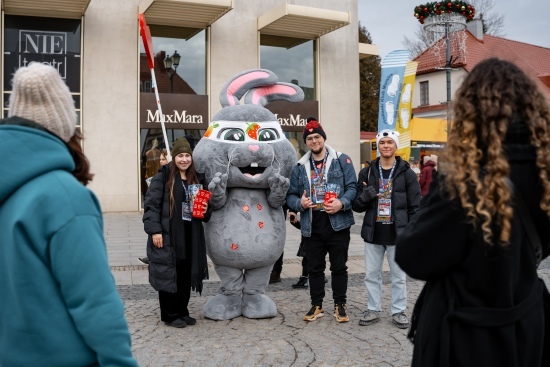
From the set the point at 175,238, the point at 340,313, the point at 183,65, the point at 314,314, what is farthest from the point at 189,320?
the point at 183,65

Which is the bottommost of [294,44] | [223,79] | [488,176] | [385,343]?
[385,343]

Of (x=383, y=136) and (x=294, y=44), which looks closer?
(x=383, y=136)

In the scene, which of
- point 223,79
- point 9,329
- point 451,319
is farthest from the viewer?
point 223,79

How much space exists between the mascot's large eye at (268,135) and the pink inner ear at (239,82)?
639 millimetres

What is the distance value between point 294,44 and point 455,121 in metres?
16.7

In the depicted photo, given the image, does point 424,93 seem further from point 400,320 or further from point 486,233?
point 486,233

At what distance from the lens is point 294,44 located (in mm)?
18156

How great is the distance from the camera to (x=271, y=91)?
6.47 metres

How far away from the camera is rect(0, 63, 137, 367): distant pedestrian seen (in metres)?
1.75

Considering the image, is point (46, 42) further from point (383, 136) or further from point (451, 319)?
point (451, 319)

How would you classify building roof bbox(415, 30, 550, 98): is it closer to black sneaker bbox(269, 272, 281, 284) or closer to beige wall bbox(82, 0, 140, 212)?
beige wall bbox(82, 0, 140, 212)

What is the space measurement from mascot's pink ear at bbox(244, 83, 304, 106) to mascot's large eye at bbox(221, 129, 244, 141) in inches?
29.8

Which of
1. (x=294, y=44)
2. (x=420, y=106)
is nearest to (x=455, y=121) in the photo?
(x=294, y=44)

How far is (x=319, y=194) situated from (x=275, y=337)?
142 centimetres
